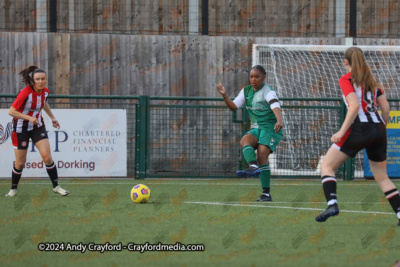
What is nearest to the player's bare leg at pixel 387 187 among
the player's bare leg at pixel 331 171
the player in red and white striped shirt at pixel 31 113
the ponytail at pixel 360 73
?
the player's bare leg at pixel 331 171

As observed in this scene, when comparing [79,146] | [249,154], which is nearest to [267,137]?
[249,154]

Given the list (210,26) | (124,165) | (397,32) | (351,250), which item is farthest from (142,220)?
(397,32)

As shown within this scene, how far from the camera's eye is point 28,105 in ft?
35.9

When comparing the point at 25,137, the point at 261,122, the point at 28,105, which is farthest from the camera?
the point at 25,137

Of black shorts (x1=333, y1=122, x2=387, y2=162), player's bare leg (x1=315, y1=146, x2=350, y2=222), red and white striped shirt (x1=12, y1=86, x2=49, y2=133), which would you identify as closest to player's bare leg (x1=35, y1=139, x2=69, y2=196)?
red and white striped shirt (x1=12, y1=86, x2=49, y2=133)

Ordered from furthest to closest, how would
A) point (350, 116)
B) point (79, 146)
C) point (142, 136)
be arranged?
point (142, 136), point (79, 146), point (350, 116)

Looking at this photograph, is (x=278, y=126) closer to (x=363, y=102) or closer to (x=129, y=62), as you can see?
(x=363, y=102)

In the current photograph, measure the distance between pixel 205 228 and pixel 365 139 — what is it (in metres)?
1.83

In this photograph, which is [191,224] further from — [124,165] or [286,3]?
[286,3]

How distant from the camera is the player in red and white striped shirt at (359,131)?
7.26m

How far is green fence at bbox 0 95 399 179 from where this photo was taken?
15.8 metres

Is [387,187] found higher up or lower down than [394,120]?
lower down

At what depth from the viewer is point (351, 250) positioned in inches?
233

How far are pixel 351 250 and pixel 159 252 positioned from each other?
1.56m
